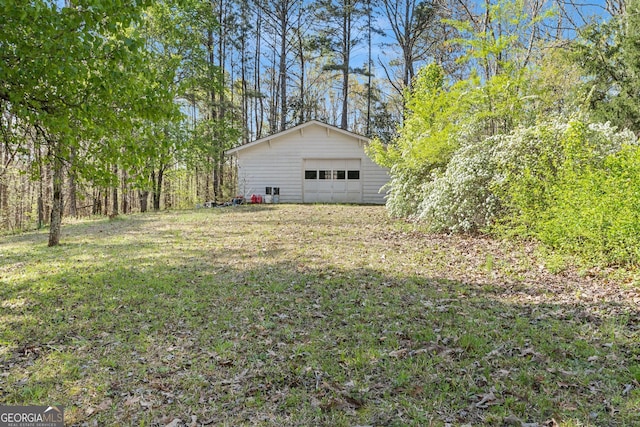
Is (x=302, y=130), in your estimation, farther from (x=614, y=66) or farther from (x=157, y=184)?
(x=614, y=66)

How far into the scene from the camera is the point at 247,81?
99.5ft

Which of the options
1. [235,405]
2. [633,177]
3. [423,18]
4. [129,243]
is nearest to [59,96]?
[235,405]

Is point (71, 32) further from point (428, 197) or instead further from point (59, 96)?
point (428, 197)

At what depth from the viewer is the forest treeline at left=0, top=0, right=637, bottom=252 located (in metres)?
4.30

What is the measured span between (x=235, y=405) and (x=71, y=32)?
4119 mm

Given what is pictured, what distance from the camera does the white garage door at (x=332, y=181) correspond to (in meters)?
20.1

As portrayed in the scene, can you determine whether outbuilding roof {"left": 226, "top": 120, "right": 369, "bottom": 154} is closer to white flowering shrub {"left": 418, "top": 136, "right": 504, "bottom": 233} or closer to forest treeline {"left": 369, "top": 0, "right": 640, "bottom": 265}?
forest treeline {"left": 369, "top": 0, "right": 640, "bottom": 265}

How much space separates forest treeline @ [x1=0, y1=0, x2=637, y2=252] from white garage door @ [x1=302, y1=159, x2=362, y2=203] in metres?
2.66

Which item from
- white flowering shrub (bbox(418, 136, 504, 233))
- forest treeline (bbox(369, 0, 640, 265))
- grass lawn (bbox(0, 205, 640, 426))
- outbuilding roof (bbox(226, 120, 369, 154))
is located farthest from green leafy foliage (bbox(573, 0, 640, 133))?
outbuilding roof (bbox(226, 120, 369, 154))

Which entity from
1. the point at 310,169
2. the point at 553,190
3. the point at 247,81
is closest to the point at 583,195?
the point at 553,190

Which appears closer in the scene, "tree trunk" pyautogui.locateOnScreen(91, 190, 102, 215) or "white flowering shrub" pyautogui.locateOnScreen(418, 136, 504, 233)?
"white flowering shrub" pyautogui.locateOnScreen(418, 136, 504, 233)

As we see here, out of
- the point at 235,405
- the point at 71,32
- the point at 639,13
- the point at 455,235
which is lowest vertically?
the point at 235,405

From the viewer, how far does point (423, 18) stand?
76.5 ft

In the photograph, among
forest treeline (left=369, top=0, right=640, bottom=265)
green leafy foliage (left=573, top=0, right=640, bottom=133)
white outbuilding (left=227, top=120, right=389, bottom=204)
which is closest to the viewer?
forest treeline (left=369, top=0, right=640, bottom=265)
